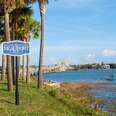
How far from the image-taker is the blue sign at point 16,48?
72.2 ft

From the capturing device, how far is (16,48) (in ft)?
72.9

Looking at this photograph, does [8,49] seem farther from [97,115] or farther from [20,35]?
[20,35]

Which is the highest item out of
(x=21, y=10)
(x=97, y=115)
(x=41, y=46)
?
(x=21, y=10)

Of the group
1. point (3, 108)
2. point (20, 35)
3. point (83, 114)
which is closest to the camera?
point (3, 108)

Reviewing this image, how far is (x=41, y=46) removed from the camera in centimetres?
3772

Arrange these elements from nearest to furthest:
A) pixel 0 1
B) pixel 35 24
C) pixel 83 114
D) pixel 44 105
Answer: pixel 83 114 < pixel 44 105 < pixel 0 1 < pixel 35 24

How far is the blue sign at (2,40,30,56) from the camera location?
866 inches

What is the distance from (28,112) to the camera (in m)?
20.3

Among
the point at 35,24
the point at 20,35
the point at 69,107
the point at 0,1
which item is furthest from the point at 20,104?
the point at 35,24

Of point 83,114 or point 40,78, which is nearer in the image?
point 83,114

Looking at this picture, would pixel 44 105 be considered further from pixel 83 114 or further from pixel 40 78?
pixel 40 78

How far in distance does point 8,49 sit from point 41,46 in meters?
15.7

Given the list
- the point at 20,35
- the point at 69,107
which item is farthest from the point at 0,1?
the point at 20,35

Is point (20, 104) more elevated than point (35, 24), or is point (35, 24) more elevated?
point (35, 24)
